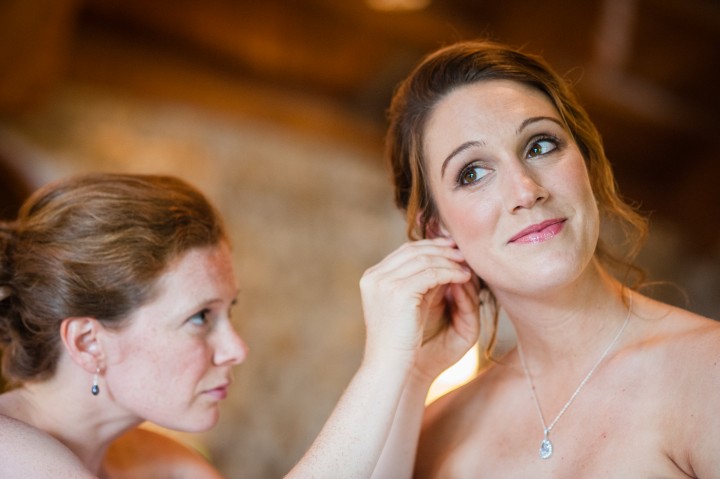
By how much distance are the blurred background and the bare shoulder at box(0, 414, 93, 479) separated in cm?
326

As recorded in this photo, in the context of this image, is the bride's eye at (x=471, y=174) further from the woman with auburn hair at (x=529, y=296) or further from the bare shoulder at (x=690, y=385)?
the bare shoulder at (x=690, y=385)

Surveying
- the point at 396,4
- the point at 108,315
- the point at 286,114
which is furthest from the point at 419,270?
the point at 286,114

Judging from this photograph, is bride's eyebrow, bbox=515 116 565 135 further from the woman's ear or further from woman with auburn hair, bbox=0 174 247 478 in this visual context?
the woman's ear

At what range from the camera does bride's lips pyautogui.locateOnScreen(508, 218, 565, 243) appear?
1.87 meters

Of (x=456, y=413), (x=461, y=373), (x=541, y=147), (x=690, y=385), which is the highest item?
(x=541, y=147)

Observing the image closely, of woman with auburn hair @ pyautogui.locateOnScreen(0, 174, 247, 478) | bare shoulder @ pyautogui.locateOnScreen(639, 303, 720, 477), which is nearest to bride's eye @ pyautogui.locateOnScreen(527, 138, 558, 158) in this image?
bare shoulder @ pyautogui.locateOnScreen(639, 303, 720, 477)

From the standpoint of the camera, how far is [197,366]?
2.17 meters

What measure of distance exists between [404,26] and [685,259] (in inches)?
161

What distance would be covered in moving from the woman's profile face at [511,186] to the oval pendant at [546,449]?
42 cm

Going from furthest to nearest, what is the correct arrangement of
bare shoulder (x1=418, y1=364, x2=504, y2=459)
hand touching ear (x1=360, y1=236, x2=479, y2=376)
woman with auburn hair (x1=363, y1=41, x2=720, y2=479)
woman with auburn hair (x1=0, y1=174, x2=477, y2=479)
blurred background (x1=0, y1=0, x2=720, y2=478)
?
1. blurred background (x1=0, y1=0, x2=720, y2=478)
2. bare shoulder (x1=418, y1=364, x2=504, y2=459)
3. woman with auburn hair (x1=0, y1=174, x2=477, y2=479)
4. hand touching ear (x1=360, y1=236, x2=479, y2=376)
5. woman with auburn hair (x1=363, y1=41, x2=720, y2=479)

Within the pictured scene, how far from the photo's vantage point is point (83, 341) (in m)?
2.16

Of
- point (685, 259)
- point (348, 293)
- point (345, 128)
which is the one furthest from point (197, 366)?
point (685, 259)

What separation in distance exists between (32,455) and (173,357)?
0.43 m

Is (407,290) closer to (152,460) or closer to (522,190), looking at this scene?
(522,190)
